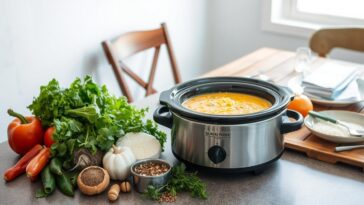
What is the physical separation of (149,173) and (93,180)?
126 millimetres

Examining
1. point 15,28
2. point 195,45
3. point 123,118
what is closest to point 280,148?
point 123,118

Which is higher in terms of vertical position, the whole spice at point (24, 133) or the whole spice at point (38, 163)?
the whole spice at point (24, 133)

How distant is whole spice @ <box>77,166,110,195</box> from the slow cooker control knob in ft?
0.79

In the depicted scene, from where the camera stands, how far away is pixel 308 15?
269 centimetres

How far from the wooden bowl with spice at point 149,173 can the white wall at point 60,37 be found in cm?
105

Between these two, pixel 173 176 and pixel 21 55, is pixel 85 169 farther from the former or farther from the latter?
pixel 21 55

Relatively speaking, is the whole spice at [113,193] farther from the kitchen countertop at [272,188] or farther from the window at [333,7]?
the window at [333,7]

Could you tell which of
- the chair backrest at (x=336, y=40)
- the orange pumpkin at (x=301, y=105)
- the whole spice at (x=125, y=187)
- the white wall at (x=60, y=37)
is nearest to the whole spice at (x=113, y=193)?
the whole spice at (x=125, y=187)

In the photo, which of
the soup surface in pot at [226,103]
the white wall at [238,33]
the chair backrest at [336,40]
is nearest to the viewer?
the soup surface in pot at [226,103]

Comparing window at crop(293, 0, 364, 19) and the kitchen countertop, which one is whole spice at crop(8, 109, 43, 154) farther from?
window at crop(293, 0, 364, 19)

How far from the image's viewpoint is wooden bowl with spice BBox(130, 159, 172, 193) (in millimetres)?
1079

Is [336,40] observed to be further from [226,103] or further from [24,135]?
[24,135]

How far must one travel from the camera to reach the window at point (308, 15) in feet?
8.50

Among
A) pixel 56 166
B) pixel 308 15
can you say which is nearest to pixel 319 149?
pixel 56 166
